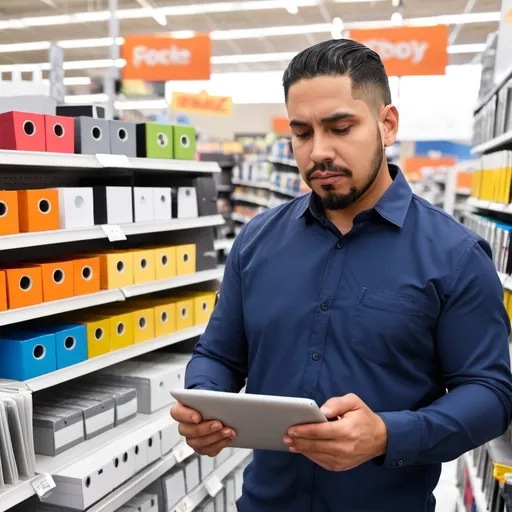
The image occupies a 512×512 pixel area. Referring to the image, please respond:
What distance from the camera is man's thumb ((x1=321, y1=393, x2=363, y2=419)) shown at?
122 cm

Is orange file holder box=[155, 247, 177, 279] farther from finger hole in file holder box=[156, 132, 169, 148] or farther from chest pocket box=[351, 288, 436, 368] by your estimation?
chest pocket box=[351, 288, 436, 368]

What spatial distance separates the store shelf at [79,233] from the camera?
226 centimetres

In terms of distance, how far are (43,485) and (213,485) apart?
130 cm

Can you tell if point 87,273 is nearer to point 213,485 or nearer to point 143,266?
point 143,266

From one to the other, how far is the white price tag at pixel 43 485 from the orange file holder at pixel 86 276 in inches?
30.5

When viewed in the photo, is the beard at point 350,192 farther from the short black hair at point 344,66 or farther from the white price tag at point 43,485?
the white price tag at point 43,485

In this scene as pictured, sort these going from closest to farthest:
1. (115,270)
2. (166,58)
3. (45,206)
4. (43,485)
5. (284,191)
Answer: (43,485)
(45,206)
(115,270)
(166,58)
(284,191)

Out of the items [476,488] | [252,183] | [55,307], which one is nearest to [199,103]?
[252,183]

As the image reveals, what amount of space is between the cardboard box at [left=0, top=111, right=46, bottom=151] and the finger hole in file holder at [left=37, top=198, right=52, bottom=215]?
0.22 meters

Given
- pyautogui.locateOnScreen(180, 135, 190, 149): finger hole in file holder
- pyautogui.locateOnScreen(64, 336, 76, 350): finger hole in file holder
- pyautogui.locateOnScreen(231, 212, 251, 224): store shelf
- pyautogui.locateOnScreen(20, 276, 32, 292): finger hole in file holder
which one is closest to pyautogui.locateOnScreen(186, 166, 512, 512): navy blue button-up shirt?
pyautogui.locateOnScreen(20, 276, 32, 292): finger hole in file holder

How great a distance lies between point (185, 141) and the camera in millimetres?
3355

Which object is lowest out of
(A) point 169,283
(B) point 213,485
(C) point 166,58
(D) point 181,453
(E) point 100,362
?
(B) point 213,485

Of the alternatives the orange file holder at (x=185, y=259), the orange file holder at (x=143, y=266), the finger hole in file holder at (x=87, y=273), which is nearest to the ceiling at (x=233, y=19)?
the orange file holder at (x=185, y=259)

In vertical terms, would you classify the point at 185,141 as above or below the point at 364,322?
above
